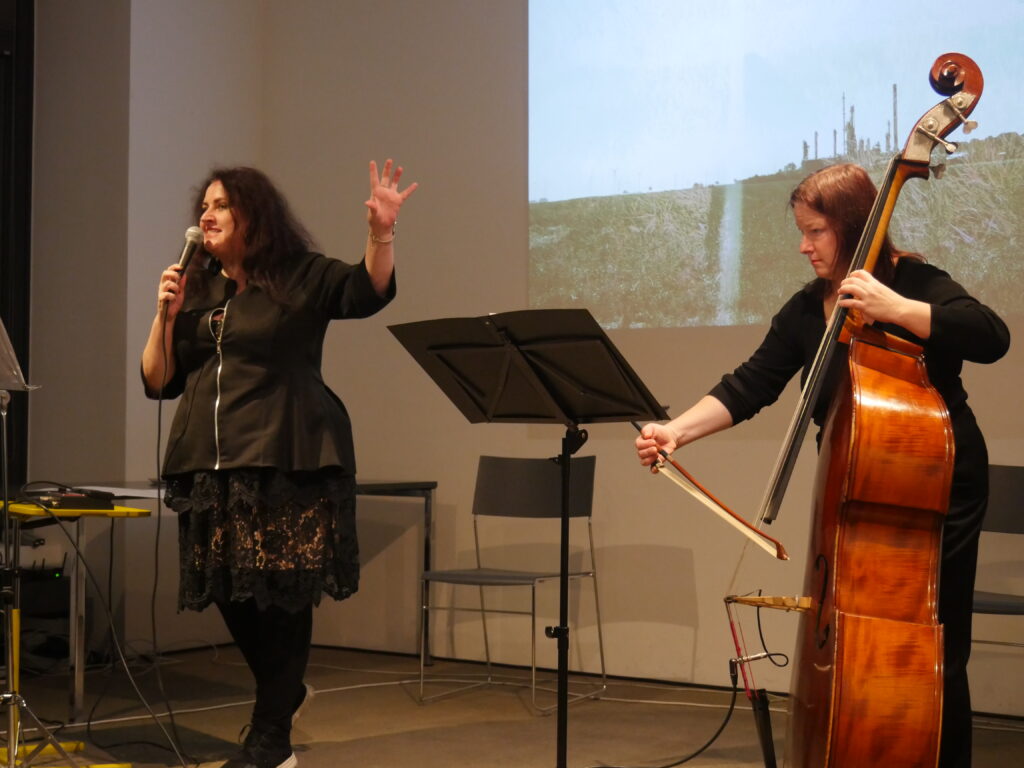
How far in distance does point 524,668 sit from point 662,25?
8.32 feet

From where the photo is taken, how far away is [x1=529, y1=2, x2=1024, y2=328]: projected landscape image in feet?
12.4

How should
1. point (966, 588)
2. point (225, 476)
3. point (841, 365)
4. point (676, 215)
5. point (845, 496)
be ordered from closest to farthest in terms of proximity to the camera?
1. point (845, 496)
2. point (966, 588)
3. point (841, 365)
4. point (225, 476)
5. point (676, 215)

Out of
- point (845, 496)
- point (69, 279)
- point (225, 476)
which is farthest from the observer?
point (69, 279)

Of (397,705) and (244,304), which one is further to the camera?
(397,705)

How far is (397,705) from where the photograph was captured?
388 cm

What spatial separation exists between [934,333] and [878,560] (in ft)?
1.31

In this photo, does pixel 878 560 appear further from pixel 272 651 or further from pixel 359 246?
pixel 359 246

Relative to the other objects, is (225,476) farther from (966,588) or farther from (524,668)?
(524,668)


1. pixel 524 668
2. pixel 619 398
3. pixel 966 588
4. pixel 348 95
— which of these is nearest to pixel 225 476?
pixel 619 398

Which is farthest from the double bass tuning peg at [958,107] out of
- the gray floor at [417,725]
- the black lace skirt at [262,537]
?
the gray floor at [417,725]

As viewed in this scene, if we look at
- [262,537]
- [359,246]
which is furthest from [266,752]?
[359,246]

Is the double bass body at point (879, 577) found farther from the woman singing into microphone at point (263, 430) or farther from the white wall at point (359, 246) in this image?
the white wall at point (359, 246)

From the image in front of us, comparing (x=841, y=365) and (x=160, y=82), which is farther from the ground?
(x=160, y=82)

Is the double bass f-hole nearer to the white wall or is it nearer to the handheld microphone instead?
the handheld microphone
